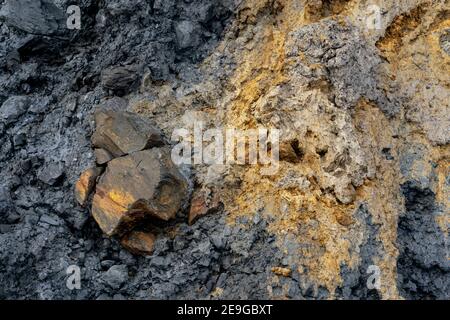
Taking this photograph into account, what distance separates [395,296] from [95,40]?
3818 millimetres

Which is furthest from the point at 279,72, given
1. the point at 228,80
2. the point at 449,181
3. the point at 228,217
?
the point at 449,181

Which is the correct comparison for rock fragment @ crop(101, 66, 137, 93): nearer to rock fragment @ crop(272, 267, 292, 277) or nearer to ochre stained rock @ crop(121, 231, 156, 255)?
ochre stained rock @ crop(121, 231, 156, 255)

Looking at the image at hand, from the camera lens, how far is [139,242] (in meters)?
4.88

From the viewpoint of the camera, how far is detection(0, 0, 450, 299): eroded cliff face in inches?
183

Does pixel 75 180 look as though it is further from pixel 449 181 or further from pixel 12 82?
pixel 449 181

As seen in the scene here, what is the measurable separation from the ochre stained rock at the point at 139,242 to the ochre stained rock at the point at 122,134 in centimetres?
72

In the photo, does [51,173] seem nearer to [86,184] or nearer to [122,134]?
[86,184]

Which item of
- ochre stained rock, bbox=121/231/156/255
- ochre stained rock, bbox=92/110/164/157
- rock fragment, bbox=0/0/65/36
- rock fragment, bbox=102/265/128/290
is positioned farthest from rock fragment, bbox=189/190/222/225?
rock fragment, bbox=0/0/65/36

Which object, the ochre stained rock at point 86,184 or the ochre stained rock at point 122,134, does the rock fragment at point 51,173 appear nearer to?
the ochre stained rock at point 86,184

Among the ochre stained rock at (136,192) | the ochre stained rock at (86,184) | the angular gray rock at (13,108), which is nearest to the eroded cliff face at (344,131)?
the ochre stained rock at (136,192)

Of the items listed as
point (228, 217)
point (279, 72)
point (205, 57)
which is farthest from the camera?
point (205, 57)

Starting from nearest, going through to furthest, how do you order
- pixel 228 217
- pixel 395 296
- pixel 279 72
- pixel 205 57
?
1. pixel 395 296
2. pixel 228 217
3. pixel 279 72
4. pixel 205 57

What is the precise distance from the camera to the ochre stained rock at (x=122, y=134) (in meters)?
4.98

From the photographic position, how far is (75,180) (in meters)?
5.15
